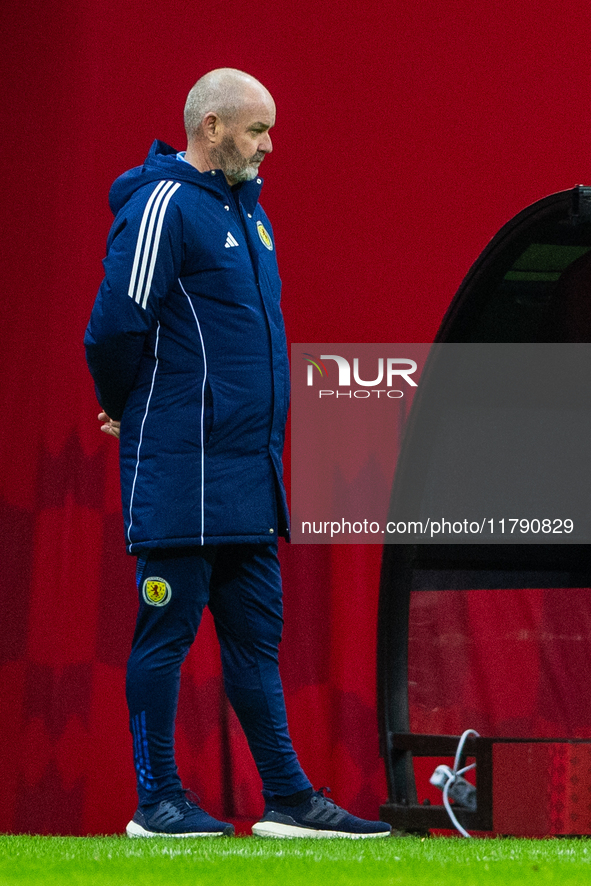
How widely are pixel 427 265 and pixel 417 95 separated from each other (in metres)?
0.40

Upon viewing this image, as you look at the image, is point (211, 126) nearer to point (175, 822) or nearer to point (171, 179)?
point (171, 179)

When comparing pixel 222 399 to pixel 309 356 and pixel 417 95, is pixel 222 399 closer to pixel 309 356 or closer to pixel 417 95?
pixel 309 356

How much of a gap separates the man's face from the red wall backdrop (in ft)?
3.20

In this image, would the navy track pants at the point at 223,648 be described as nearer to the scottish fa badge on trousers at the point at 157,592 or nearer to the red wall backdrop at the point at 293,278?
the scottish fa badge on trousers at the point at 157,592

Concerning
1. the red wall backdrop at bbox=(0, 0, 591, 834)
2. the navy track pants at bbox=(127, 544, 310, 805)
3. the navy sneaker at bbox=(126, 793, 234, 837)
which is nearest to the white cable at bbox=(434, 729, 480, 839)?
the navy track pants at bbox=(127, 544, 310, 805)

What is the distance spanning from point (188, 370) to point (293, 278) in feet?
3.64

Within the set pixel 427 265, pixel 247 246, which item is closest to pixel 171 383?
pixel 247 246

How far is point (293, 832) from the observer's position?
1699 mm

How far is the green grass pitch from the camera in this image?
1.27 meters

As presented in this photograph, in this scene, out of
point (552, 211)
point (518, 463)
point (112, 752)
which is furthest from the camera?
point (112, 752)

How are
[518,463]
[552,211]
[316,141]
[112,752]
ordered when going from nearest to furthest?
[552,211], [518,463], [112,752], [316,141]

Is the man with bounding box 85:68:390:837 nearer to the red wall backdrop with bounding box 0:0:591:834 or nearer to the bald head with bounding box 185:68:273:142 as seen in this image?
the bald head with bounding box 185:68:273:142

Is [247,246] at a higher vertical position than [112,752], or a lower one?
higher

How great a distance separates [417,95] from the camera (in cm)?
280
